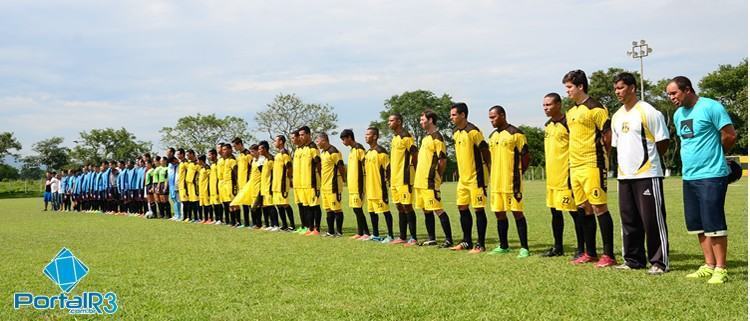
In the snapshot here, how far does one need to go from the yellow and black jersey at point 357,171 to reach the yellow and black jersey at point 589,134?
4953 millimetres

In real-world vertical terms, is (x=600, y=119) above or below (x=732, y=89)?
below

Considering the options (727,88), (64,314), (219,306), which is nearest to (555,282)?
(219,306)

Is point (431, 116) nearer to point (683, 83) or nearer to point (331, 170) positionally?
point (331, 170)

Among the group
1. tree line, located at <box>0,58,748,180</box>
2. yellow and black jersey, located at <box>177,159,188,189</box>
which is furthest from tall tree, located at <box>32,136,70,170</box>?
yellow and black jersey, located at <box>177,159,188,189</box>

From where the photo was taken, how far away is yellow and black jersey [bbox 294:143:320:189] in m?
12.8

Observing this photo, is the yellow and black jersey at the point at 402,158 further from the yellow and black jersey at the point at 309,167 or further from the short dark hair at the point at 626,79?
the short dark hair at the point at 626,79

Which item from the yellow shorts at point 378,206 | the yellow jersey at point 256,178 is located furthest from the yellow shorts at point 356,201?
the yellow jersey at point 256,178

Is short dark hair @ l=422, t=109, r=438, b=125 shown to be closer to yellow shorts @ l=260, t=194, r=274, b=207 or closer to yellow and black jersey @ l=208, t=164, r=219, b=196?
yellow shorts @ l=260, t=194, r=274, b=207

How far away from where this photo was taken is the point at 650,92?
2525 inches

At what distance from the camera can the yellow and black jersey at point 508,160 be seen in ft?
27.9

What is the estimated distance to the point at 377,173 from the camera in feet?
36.4

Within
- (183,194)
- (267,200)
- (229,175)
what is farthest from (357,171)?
→ (183,194)

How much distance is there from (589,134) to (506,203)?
1.69 meters

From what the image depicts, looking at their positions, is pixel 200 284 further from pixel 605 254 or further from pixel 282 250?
pixel 605 254
